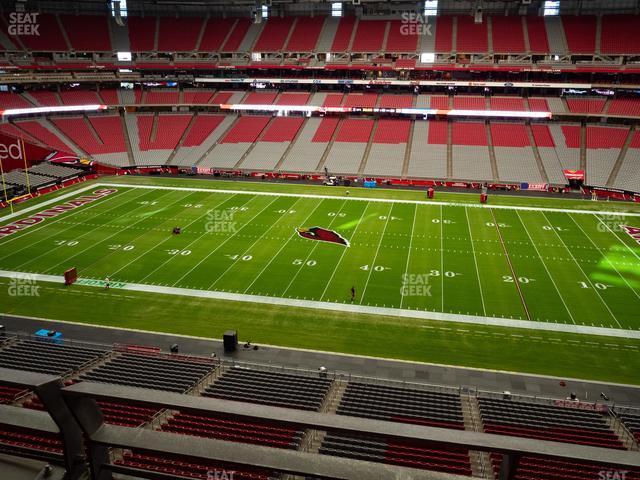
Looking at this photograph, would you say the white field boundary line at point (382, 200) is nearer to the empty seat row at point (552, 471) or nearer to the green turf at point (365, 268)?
the green turf at point (365, 268)

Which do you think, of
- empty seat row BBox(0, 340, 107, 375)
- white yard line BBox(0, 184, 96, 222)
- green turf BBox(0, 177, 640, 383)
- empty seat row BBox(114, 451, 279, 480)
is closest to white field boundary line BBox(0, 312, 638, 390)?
green turf BBox(0, 177, 640, 383)

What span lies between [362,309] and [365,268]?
5.06 meters

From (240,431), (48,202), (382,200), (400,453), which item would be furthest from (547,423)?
(48,202)

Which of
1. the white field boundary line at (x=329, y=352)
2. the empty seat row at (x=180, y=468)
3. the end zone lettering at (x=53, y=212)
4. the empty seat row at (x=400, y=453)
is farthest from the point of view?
the end zone lettering at (x=53, y=212)

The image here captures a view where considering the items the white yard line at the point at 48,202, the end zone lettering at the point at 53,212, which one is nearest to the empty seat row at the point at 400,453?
the end zone lettering at the point at 53,212

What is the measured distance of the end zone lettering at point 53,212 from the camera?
35969mm

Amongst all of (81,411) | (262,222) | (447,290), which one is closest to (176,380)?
(81,411)

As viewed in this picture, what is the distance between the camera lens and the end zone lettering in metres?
36.0

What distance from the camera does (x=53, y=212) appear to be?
131 ft

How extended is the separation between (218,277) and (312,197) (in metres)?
18.5

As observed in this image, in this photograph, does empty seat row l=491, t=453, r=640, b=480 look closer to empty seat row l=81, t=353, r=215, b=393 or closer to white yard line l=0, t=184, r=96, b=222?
empty seat row l=81, t=353, r=215, b=393

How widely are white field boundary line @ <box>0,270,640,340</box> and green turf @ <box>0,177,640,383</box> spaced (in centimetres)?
48

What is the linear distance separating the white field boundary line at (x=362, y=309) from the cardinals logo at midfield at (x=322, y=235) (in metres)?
8.87

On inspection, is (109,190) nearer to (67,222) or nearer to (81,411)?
(67,222)
